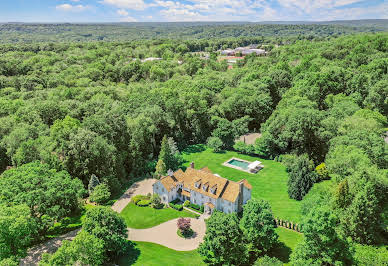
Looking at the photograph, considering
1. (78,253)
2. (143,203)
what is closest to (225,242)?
(78,253)

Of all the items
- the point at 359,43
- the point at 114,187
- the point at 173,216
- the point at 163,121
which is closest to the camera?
the point at 173,216

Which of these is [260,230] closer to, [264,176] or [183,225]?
[183,225]

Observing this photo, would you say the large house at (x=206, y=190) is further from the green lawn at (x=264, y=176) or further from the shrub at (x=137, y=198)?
the green lawn at (x=264, y=176)

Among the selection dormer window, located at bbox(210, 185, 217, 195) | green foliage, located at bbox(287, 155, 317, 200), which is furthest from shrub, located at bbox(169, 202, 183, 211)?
green foliage, located at bbox(287, 155, 317, 200)

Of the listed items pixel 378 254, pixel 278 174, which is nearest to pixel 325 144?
pixel 278 174

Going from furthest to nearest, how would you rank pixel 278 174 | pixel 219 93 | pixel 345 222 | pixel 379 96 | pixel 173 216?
pixel 219 93 → pixel 379 96 → pixel 278 174 → pixel 173 216 → pixel 345 222

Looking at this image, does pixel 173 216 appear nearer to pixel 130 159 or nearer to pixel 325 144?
pixel 130 159

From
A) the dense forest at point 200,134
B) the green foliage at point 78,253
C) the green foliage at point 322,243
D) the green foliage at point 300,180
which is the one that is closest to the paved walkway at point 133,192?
the dense forest at point 200,134

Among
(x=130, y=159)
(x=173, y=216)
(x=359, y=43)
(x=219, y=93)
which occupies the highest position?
(x=359, y=43)
